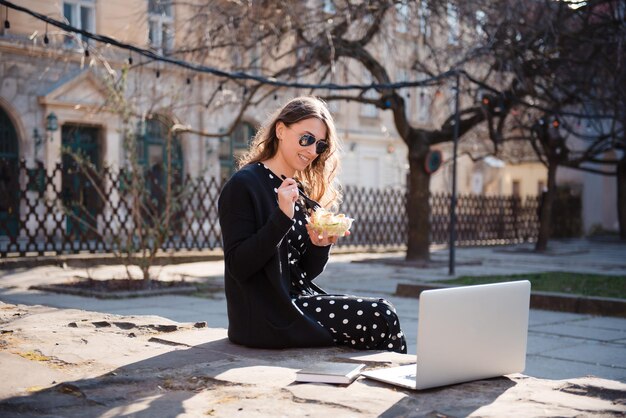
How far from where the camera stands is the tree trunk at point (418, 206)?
15.8 meters

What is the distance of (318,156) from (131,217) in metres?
7.58

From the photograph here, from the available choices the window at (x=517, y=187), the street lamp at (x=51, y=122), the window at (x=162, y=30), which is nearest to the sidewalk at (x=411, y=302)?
the window at (x=162, y=30)

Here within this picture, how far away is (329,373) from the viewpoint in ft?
12.1

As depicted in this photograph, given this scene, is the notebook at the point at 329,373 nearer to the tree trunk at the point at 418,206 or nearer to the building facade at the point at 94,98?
the tree trunk at the point at 418,206

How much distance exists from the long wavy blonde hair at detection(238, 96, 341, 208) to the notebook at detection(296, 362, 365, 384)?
1.38 meters

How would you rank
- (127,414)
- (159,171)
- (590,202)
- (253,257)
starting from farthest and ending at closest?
(590,202) → (159,171) → (253,257) → (127,414)

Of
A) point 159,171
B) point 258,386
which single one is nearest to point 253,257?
point 258,386

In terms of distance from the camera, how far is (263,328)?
4.45 m

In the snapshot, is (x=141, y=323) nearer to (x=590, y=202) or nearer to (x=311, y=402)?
(x=311, y=402)

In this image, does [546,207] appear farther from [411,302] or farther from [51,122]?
[51,122]

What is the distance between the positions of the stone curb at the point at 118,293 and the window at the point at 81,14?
13.5 metres

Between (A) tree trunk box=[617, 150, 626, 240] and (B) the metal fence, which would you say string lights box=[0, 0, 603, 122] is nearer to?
(B) the metal fence

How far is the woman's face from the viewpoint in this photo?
4.62 m

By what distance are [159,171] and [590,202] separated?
17.2m
